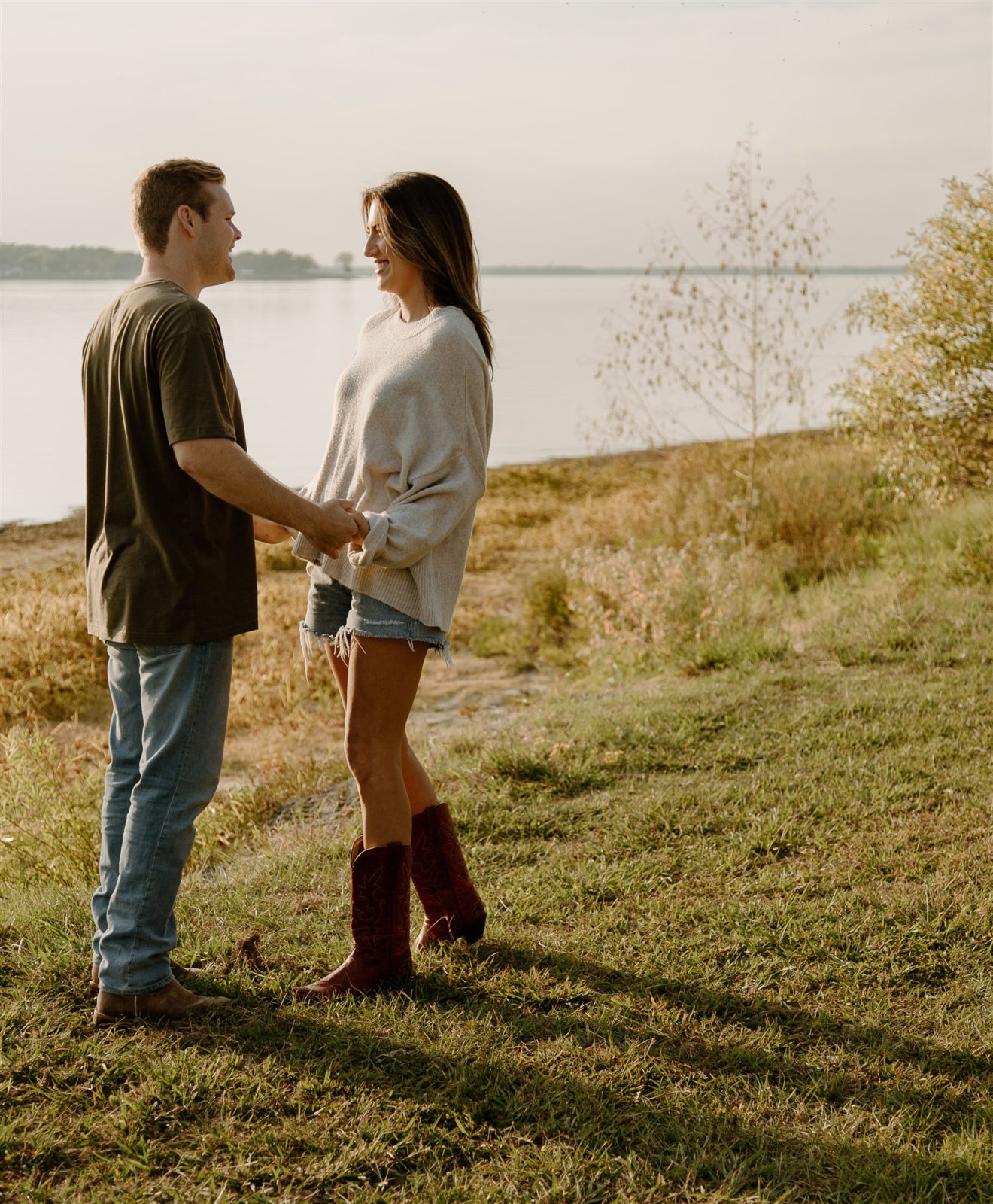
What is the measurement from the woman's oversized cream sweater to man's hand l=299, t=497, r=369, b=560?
6 cm

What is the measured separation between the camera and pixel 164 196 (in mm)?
2947

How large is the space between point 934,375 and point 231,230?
7.77m

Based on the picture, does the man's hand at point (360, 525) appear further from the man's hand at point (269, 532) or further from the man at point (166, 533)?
the man's hand at point (269, 532)

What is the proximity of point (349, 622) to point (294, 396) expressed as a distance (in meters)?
29.8

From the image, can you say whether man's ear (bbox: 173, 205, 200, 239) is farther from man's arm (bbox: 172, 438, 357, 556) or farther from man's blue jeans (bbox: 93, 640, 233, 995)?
man's blue jeans (bbox: 93, 640, 233, 995)

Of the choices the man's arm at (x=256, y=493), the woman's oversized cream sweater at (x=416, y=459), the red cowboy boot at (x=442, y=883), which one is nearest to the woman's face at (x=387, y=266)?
the woman's oversized cream sweater at (x=416, y=459)

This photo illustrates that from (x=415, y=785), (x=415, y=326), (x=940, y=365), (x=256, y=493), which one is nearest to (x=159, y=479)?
(x=256, y=493)

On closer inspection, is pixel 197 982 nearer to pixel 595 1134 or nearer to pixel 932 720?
pixel 595 1134

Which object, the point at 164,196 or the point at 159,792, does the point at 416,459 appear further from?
the point at 159,792

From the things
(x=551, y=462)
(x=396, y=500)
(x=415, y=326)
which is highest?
(x=415, y=326)

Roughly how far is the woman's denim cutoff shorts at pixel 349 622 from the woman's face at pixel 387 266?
2.76 feet

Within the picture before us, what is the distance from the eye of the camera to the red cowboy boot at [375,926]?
3.25m

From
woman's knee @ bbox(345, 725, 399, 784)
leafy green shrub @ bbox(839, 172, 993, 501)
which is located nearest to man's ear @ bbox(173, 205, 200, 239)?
woman's knee @ bbox(345, 725, 399, 784)

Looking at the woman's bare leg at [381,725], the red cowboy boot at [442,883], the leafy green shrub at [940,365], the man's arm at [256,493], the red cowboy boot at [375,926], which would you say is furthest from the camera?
the leafy green shrub at [940,365]
